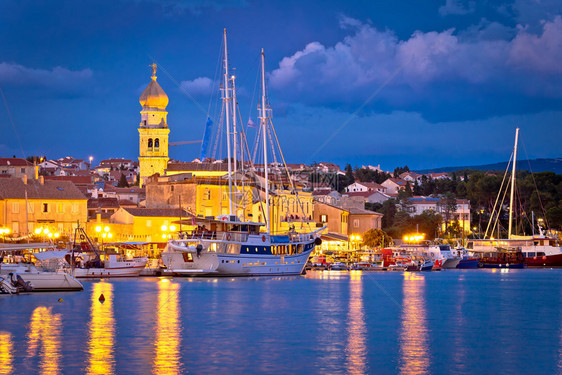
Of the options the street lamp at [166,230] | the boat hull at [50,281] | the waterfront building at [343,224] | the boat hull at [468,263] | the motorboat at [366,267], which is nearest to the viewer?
the boat hull at [50,281]

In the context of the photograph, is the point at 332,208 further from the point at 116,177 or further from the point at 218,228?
the point at 116,177

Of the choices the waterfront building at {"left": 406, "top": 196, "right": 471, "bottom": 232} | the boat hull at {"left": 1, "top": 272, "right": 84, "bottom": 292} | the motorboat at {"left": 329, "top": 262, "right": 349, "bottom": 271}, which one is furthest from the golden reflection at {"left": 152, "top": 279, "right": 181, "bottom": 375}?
the waterfront building at {"left": 406, "top": 196, "right": 471, "bottom": 232}

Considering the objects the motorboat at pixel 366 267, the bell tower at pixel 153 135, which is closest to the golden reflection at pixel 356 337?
the motorboat at pixel 366 267

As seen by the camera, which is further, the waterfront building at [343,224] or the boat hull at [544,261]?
the waterfront building at [343,224]

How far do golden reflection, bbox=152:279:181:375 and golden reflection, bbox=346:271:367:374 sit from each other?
556 cm

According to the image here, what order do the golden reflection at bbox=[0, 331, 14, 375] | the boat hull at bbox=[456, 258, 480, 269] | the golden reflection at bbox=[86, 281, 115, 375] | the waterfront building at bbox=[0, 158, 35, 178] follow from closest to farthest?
1. the golden reflection at bbox=[0, 331, 14, 375]
2. the golden reflection at bbox=[86, 281, 115, 375]
3. the boat hull at bbox=[456, 258, 480, 269]
4. the waterfront building at bbox=[0, 158, 35, 178]

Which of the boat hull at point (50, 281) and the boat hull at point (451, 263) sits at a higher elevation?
the boat hull at point (451, 263)

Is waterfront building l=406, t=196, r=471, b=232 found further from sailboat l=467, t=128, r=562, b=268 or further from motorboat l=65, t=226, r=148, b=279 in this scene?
motorboat l=65, t=226, r=148, b=279

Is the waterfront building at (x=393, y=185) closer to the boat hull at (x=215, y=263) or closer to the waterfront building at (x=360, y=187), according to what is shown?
the waterfront building at (x=360, y=187)

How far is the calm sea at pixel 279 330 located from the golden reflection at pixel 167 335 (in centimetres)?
6

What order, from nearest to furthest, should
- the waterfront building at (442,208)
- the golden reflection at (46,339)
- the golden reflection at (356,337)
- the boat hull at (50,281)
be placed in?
the golden reflection at (46,339) → the golden reflection at (356,337) → the boat hull at (50,281) → the waterfront building at (442,208)

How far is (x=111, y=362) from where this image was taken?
88.1 ft

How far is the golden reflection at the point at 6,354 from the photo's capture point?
25438 mm

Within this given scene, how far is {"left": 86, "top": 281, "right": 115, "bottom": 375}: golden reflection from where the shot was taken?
26.2 meters
